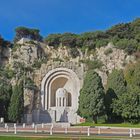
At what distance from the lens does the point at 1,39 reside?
76625 mm

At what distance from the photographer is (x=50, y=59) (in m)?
76.5

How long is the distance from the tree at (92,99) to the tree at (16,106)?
9.62 m

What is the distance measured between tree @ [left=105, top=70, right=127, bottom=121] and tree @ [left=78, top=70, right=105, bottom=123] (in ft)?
4.70

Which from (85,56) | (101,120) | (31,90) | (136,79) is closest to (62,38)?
(85,56)

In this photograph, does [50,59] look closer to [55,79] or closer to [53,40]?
[55,79]

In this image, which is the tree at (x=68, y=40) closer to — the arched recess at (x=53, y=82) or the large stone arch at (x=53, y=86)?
the large stone arch at (x=53, y=86)

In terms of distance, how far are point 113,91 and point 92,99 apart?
13.8 ft

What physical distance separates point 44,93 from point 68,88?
17.5 ft

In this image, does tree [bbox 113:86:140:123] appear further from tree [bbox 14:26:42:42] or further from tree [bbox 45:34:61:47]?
tree [bbox 14:26:42:42]

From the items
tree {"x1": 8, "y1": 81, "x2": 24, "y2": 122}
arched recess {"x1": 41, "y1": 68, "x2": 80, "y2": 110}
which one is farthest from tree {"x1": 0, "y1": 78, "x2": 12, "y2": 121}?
arched recess {"x1": 41, "y1": 68, "x2": 80, "y2": 110}

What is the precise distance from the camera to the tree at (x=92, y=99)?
5509 cm

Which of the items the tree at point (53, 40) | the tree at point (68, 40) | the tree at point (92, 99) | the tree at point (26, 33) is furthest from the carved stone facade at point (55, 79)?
the tree at point (26, 33)

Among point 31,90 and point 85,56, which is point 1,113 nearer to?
point 31,90

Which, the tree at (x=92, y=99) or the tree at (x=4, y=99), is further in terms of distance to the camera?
the tree at (x=4, y=99)
